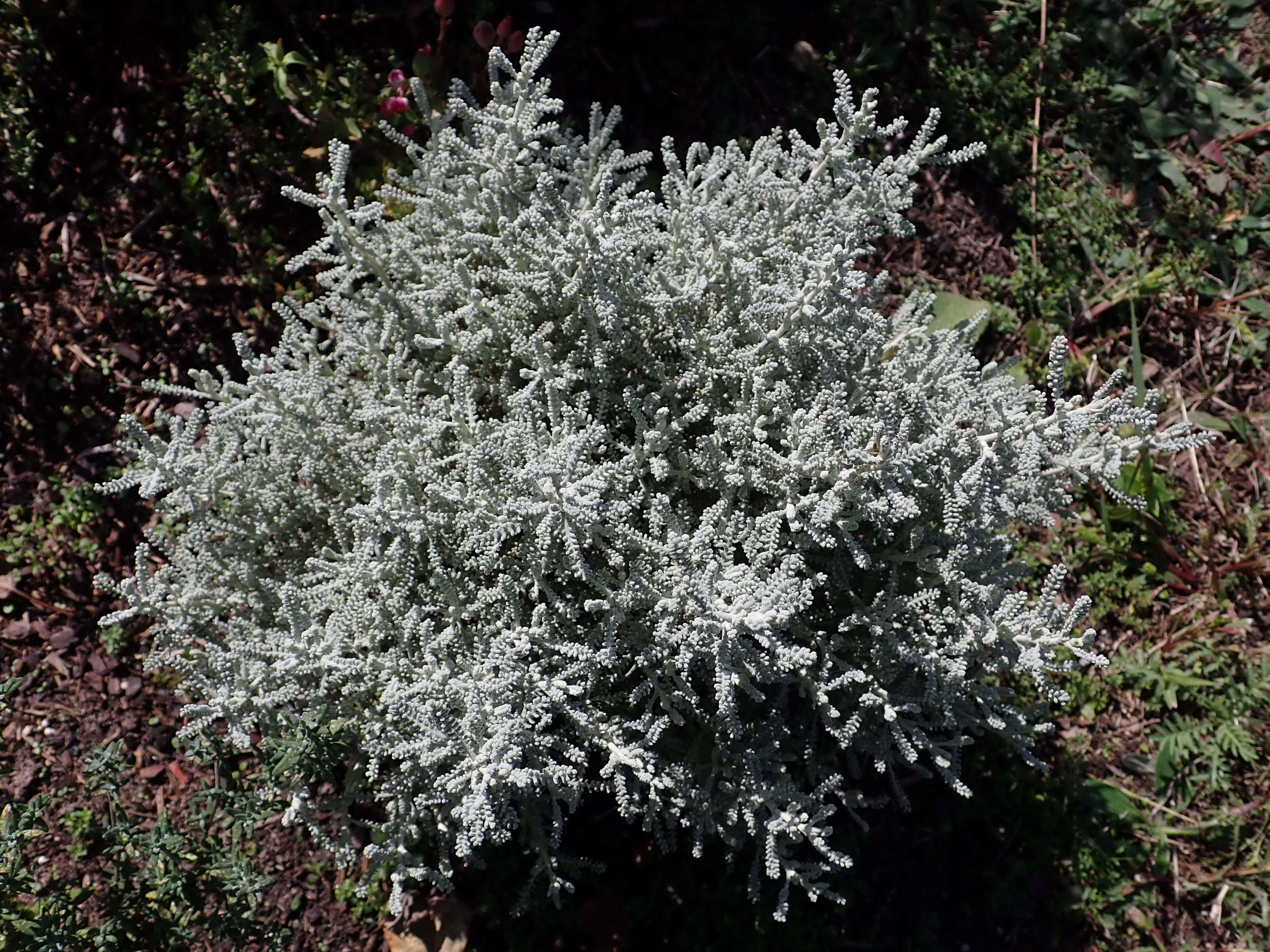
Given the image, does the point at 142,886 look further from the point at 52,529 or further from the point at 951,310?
the point at 951,310

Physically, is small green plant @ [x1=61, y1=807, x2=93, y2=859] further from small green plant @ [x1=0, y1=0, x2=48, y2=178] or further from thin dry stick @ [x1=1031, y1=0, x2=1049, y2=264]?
thin dry stick @ [x1=1031, y1=0, x2=1049, y2=264]

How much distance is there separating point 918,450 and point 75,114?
368cm

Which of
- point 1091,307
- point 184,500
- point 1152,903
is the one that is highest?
point 184,500

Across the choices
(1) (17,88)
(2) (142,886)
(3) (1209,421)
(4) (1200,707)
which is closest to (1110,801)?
(4) (1200,707)

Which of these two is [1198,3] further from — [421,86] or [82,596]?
→ [82,596]

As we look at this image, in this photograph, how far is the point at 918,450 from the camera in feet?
7.95

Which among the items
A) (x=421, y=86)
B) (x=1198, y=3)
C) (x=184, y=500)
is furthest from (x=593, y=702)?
(x=1198, y=3)

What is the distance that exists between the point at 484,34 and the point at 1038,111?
2705 millimetres

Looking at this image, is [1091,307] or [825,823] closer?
[825,823]

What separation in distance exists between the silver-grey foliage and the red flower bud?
706 millimetres

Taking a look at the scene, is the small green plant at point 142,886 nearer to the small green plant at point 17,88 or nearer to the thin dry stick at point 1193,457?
the small green plant at point 17,88

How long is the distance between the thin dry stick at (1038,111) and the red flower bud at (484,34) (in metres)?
2.61

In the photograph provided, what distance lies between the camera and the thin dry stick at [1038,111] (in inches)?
174

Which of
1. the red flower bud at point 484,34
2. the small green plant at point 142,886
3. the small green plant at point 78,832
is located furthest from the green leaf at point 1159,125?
the small green plant at point 78,832
